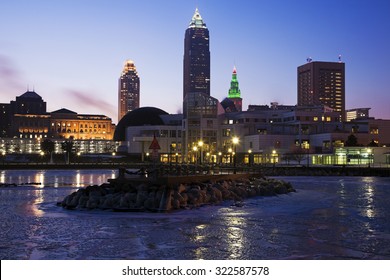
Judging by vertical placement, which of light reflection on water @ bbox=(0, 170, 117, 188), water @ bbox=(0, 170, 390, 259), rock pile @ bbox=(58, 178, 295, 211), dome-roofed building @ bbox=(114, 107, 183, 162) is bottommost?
light reflection on water @ bbox=(0, 170, 117, 188)

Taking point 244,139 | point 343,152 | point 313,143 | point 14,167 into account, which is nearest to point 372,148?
point 343,152

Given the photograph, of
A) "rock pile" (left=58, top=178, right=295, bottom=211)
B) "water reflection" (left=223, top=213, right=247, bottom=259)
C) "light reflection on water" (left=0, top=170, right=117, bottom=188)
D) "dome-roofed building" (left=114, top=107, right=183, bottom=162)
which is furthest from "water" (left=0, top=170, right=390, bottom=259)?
"dome-roofed building" (left=114, top=107, right=183, bottom=162)

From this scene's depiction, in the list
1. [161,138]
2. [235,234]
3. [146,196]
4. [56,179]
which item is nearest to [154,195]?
[146,196]

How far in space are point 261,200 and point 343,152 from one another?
289 feet

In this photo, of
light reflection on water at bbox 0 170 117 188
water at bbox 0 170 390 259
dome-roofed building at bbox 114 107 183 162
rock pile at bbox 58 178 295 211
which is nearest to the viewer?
water at bbox 0 170 390 259

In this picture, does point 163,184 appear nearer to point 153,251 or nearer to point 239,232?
point 239,232

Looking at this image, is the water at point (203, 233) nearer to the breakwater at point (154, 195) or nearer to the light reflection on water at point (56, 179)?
the breakwater at point (154, 195)

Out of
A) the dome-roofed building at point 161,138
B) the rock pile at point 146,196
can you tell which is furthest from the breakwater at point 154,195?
the dome-roofed building at point 161,138

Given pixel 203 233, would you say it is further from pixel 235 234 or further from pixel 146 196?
pixel 146 196

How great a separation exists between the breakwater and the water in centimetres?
127

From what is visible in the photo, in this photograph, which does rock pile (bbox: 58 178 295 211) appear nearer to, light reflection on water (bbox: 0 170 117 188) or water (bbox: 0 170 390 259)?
water (bbox: 0 170 390 259)

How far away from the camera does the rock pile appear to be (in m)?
29.2

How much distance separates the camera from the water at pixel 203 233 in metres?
16.0

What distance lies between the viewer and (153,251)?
53.5 ft
